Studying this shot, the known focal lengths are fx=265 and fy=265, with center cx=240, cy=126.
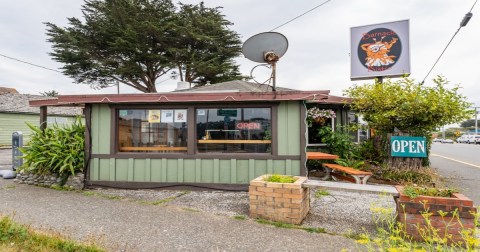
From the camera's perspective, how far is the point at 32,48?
2158cm

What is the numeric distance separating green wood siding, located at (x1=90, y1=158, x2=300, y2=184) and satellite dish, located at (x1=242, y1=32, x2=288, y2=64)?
2.29 m

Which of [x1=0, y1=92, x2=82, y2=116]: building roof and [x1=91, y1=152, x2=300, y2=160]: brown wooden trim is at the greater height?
[x1=0, y1=92, x2=82, y2=116]: building roof

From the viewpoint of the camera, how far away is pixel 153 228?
3773 mm

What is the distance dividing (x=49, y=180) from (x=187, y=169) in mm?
3462

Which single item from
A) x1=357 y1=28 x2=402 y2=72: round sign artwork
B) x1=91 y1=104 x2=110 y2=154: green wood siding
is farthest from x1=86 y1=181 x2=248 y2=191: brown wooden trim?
x1=357 y1=28 x2=402 y2=72: round sign artwork

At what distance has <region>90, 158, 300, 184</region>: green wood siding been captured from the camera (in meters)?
5.91

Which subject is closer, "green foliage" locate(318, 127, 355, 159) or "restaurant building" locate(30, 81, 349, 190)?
"restaurant building" locate(30, 81, 349, 190)

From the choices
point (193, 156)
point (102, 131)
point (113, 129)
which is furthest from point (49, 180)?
point (193, 156)

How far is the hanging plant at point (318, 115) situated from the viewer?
28.1 feet

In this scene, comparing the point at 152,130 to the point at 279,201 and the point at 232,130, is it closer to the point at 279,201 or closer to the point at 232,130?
the point at 232,130

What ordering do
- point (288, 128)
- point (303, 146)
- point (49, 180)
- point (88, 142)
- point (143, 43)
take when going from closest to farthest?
point (303, 146), point (288, 128), point (88, 142), point (49, 180), point (143, 43)

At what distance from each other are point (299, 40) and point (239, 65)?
7155 millimetres

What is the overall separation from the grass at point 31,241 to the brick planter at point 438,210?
384cm

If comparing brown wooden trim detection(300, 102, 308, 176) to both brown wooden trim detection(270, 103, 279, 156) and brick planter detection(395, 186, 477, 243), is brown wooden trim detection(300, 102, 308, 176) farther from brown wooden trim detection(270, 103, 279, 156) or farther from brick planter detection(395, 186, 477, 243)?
brick planter detection(395, 186, 477, 243)
